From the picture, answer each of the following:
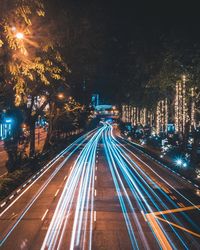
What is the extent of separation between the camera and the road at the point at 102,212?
1727cm

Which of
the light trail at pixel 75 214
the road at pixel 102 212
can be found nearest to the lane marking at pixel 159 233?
the road at pixel 102 212

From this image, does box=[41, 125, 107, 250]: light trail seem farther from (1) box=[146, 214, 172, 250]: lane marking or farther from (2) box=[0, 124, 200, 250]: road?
(1) box=[146, 214, 172, 250]: lane marking

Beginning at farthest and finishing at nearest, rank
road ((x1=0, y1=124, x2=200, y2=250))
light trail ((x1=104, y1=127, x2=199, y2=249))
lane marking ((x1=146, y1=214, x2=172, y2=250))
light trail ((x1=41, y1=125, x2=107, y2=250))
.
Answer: light trail ((x1=104, y1=127, x2=199, y2=249)), road ((x1=0, y1=124, x2=200, y2=250)), light trail ((x1=41, y1=125, x2=107, y2=250)), lane marking ((x1=146, y1=214, x2=172, y2=250))

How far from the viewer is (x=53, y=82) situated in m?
40.0

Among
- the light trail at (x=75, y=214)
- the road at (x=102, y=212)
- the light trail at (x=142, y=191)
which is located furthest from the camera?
the light trail at (x=142, y=191)

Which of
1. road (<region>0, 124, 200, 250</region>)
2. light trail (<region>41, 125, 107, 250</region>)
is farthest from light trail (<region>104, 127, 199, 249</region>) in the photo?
Result: light trail (<region>41, 125, 107, 250</region>)

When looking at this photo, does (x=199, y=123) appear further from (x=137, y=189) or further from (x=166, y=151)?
(x=137, y=189)

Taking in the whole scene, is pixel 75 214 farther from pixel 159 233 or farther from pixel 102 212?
pixel 159 233

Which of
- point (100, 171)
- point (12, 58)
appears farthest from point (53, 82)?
point (12, 58)

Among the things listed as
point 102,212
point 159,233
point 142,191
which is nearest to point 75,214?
point 102,212

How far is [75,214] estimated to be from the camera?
72.2ft

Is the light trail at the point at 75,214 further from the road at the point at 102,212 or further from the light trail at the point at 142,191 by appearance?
the light trail at the point at 142,191

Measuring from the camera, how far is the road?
17.3 meters

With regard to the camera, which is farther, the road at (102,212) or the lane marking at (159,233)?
the road at (102,212)
